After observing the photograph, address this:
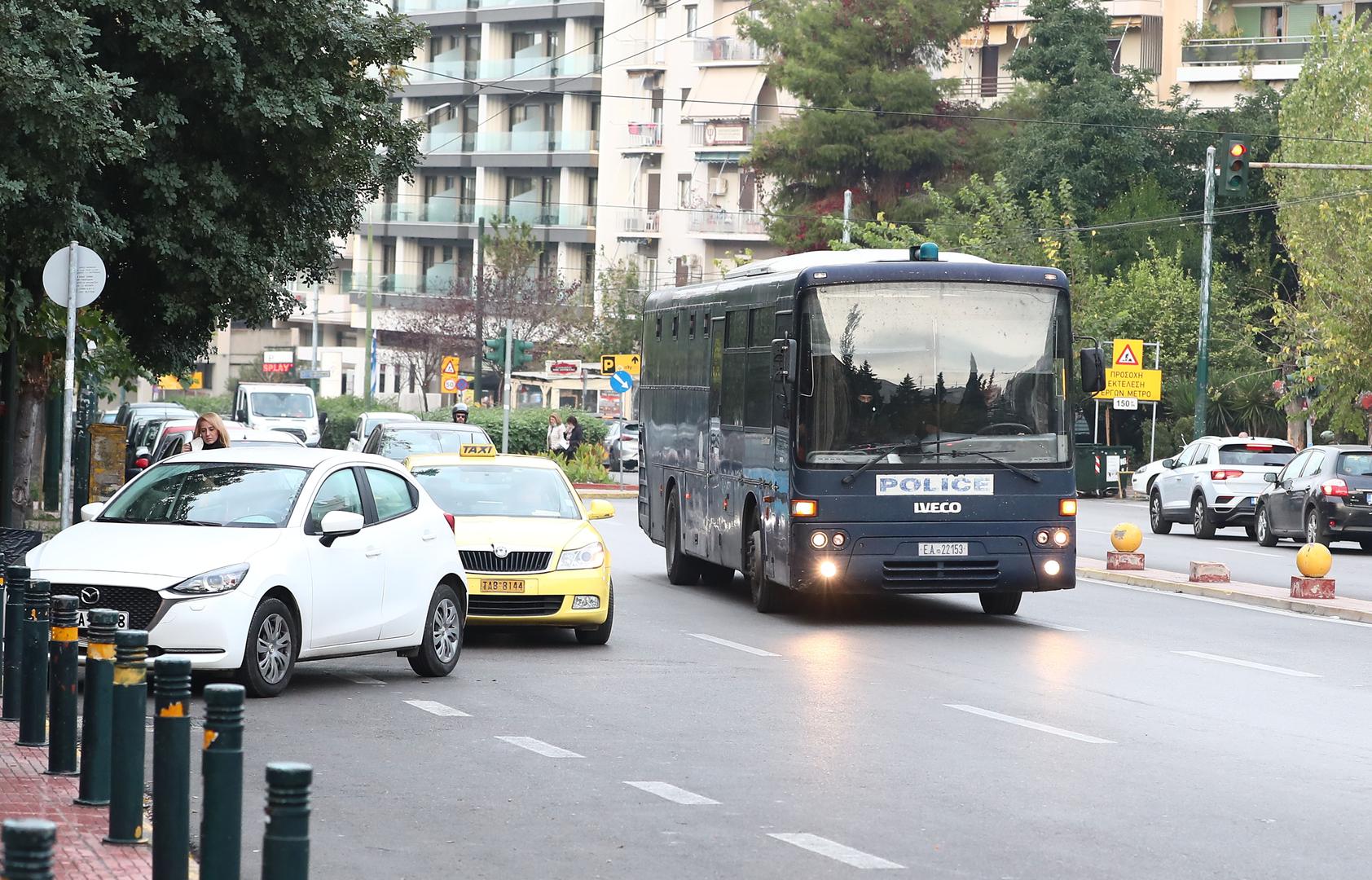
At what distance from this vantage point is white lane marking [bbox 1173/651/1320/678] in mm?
16266

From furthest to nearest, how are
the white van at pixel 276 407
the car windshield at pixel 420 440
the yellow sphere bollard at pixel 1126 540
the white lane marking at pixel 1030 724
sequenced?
the white van at pixel 276 407 < the car windshield at pixel 420 440 < the yellow sphere bollard at pixel 1126 540 < the white lane marking at pixel 1030 724

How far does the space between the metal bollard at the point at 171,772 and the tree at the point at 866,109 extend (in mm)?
66982

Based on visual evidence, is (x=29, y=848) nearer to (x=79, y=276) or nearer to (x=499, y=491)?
(x=79, y=276)

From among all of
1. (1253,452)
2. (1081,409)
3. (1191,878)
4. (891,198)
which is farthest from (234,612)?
(891,198)

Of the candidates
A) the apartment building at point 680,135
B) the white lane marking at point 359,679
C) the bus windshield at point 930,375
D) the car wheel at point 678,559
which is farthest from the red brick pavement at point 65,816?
the apartment building at point 680,135

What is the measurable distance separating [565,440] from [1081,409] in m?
14.8

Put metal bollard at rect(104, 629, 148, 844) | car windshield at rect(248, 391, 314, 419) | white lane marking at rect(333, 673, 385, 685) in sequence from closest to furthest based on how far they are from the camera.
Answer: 1. metal bollard at rect(104, 629, 148, 844)
2. white lane marking at rect(333, 673, 385, 685)
3. car windshield at rect(248, 391, 314, 419)

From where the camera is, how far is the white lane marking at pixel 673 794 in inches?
392

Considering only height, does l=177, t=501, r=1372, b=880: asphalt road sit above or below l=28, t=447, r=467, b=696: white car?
below

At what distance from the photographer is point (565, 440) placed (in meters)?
54.8

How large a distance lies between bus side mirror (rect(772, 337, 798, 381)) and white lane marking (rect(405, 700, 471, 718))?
6.28 metres

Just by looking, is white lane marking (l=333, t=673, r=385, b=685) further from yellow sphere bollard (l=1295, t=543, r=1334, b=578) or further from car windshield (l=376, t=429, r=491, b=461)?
car windshield (l=376, t=429, r=491, b=461)

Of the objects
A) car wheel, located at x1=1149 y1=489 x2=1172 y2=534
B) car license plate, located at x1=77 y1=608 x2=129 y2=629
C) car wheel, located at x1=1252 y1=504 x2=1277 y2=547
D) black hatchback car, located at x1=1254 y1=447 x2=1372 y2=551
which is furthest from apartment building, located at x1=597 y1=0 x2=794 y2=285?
car license plate, located at x1=77 y1=608 x2=129 y2=629

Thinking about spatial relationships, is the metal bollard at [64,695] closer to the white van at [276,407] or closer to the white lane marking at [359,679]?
the white lane marking at [359,679]
